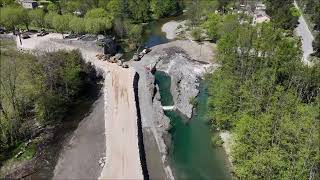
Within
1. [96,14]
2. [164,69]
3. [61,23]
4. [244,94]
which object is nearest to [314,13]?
[164,69]

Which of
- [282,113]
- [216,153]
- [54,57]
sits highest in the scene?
[54,57]

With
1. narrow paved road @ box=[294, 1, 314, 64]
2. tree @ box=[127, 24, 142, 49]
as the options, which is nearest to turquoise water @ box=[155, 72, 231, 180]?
tree @ box=[127, 24, 142, 49]

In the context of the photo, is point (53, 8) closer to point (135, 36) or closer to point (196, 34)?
point (135, 36)

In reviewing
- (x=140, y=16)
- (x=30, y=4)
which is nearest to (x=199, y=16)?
(x=140, y=16)

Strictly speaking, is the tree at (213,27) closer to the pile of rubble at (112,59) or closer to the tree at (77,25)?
the pile of rubble at (112,59)

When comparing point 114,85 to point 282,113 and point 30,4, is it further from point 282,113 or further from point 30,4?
point 30,4

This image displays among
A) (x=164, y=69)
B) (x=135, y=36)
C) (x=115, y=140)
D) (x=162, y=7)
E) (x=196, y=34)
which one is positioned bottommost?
(x=115, y=140)
